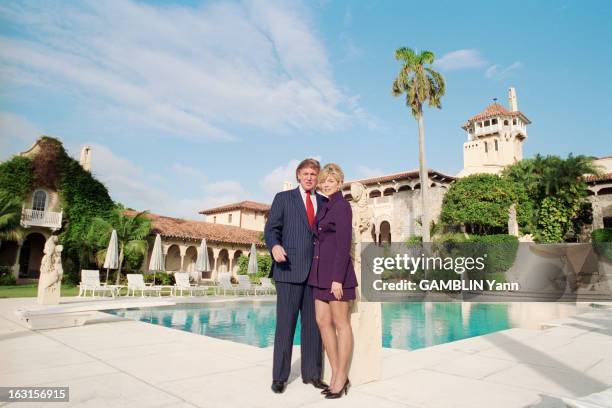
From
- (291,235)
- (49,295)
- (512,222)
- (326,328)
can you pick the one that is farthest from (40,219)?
(512,222)

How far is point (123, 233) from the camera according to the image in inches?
874

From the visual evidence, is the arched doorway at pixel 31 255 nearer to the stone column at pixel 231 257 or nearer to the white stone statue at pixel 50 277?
the stone column at pixel 231 257

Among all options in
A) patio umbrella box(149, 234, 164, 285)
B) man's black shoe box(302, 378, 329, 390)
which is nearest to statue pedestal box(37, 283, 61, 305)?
patio umbrella box(149, 234, 164, 285)

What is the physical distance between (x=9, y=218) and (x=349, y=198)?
2426 cm

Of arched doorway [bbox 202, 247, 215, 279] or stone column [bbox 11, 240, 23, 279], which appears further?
arched doorway [bbox 202, 247, 215, 279]

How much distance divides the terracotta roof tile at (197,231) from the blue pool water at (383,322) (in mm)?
14719

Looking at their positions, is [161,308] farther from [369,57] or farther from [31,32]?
[369,57]

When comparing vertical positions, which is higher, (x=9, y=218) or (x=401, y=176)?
(x=401, y=176)

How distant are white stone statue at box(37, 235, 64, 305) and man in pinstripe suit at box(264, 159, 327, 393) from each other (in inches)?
370

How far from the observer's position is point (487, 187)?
29.5 metres

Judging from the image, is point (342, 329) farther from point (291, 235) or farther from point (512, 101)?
point (512, 101)

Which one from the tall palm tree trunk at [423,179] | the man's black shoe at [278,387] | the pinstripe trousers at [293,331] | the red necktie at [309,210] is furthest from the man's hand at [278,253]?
the tall palm tree trunk at [423,179]

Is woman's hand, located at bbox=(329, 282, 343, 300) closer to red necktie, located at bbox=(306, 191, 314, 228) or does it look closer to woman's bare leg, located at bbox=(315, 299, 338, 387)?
woman's bare leg, located at bbox=(315, 299, 338, 387)

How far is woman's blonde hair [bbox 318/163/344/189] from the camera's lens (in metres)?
3.66
